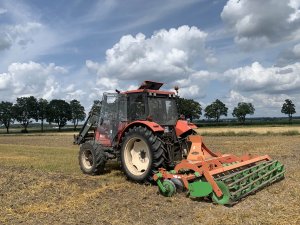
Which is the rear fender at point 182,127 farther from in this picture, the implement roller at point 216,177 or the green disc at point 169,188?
the green disc at point 169,188

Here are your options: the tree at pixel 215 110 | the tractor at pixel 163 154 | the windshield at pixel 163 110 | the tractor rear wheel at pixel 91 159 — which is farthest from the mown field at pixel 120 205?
the tree at pixel 215 110

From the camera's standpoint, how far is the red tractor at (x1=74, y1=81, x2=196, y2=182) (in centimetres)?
959

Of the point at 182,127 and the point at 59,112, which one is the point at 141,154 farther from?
the point at 59,112

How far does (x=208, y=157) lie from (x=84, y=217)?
456 cm

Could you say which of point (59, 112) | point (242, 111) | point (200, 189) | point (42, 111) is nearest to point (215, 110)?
point (242, 111)

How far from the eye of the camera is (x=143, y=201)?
313 inches

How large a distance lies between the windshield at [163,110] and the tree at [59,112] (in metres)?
93.0

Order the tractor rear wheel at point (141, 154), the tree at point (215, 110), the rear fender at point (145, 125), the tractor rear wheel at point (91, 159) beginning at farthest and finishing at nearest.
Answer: the tree at point (215, 110), the tractor rear wheel at point (91, 159), the rear fender at point (145, 125), the tractor rear wheel at point (141, 154)

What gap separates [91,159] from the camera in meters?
12.0

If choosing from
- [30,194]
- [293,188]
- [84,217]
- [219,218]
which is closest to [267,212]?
[219,218]

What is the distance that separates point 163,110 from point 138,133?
1.52m

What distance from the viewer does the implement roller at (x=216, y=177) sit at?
768 cm

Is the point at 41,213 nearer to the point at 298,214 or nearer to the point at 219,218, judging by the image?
the point at 219,218

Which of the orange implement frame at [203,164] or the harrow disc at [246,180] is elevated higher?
the orange implement frame at [203,164]
